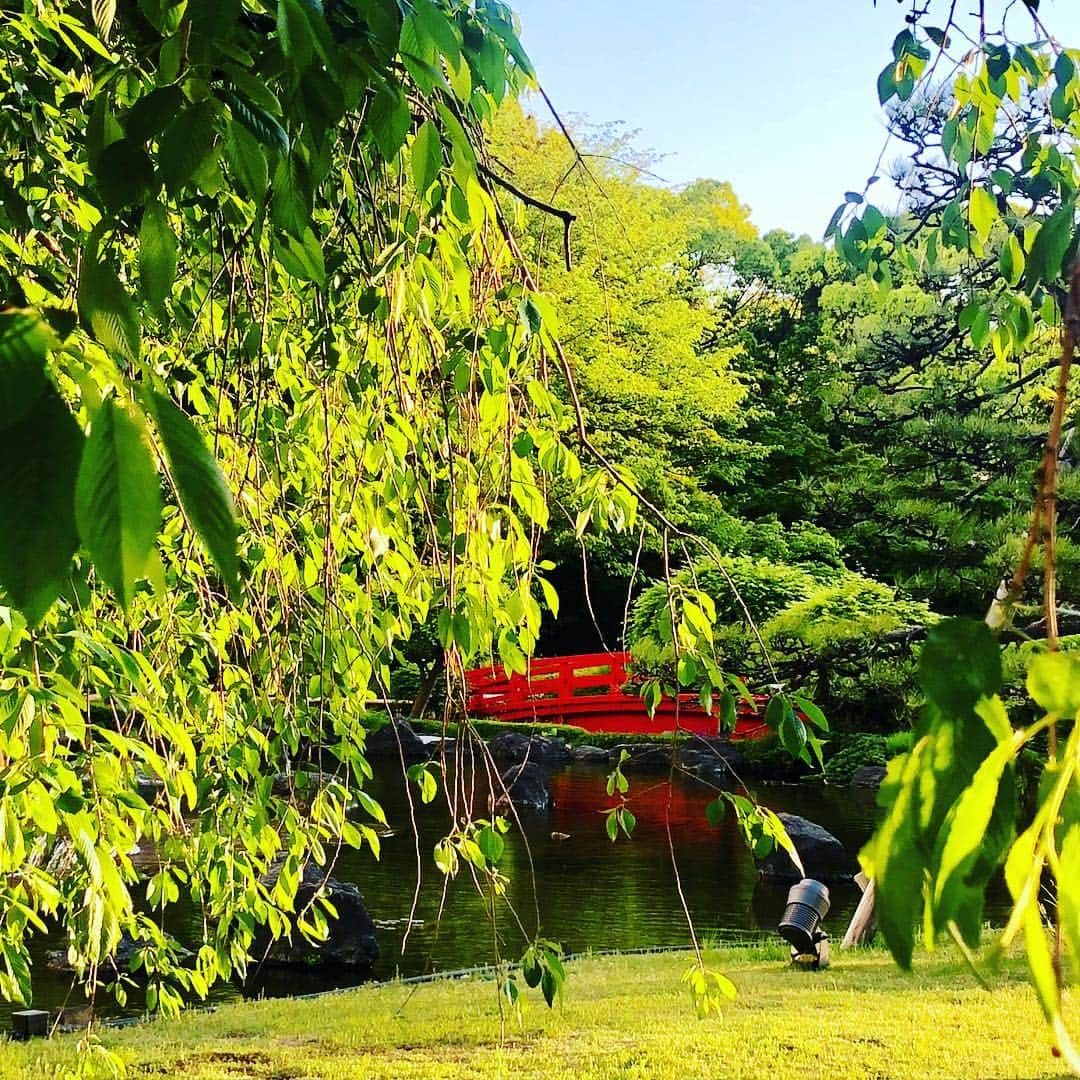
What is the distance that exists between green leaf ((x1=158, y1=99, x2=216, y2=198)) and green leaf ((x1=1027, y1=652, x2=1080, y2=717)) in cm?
57

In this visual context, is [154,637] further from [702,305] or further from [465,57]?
[702,305]

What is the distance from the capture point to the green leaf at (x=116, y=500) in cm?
40

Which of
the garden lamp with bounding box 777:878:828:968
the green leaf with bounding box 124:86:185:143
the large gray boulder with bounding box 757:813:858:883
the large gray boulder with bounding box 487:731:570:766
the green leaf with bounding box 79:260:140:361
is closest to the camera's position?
the green leaf with bounding box 79:260:140:361

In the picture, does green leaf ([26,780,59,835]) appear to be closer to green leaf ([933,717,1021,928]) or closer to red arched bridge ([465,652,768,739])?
green leaf ([933,717,1021,928])

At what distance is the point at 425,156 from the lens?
1.10m

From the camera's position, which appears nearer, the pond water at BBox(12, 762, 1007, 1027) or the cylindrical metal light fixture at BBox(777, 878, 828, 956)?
the cylindrical metal light fixture at BBox(777, 878, 828, 956)

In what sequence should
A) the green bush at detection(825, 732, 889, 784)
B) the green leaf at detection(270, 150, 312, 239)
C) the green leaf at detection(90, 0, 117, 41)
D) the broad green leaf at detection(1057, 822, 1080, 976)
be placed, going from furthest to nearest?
the green bush at detection(825, 732, 889, 784), the green leaf at detection(270, 150, 312, 239), the green leaf at detection(90, 0, 117, 41), the broad green leaf at detection(1057, 822, 1080, 976)

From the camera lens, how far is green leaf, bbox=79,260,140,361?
584 millimetres

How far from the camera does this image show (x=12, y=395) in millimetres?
397

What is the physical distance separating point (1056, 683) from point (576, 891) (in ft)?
25.3

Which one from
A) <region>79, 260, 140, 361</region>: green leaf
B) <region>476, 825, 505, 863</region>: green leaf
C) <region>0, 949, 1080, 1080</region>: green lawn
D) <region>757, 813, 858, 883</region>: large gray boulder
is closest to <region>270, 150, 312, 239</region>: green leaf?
<region>79, 260, 140, 361</region>: green leaf

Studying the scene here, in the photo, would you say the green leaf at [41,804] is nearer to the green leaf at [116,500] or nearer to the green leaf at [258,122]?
the green leaf at [258,122]

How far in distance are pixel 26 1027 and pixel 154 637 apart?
9.45 ft

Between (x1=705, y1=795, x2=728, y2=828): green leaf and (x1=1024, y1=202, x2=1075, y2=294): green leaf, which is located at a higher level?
(x1=1024, y1=202, x2=1075, y2=294): green leaf
